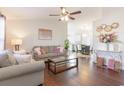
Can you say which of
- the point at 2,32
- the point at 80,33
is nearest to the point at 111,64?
the point at 2,32

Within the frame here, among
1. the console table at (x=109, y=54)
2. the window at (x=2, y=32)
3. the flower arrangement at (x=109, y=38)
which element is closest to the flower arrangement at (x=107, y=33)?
the flower arrangement at (x=109, y=38)

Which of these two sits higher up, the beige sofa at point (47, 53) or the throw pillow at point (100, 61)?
the beige sofa at point (47, 53)

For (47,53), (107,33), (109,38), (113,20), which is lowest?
(47,53)

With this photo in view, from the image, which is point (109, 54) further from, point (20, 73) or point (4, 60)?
point (4, 60)

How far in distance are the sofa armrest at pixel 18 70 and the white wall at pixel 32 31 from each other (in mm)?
3625

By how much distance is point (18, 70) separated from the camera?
243 cm

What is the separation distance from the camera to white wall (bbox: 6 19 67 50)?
5835mm

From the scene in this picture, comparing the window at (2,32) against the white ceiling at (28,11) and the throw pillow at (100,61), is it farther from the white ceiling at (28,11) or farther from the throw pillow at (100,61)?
the throw pillow at (100,61)

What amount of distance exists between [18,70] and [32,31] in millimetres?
4181

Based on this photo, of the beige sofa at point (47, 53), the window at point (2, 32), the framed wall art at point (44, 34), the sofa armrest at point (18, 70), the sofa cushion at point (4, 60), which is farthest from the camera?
the framed wall art at point (44, 34)

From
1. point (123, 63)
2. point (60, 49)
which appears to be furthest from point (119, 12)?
point (60, 49)

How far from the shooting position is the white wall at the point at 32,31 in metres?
5.83

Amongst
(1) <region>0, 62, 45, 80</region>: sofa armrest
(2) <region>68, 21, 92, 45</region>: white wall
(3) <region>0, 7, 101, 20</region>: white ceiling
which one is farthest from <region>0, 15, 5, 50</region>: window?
(2) <region>68, 21, 92, 45</region>: white wall
